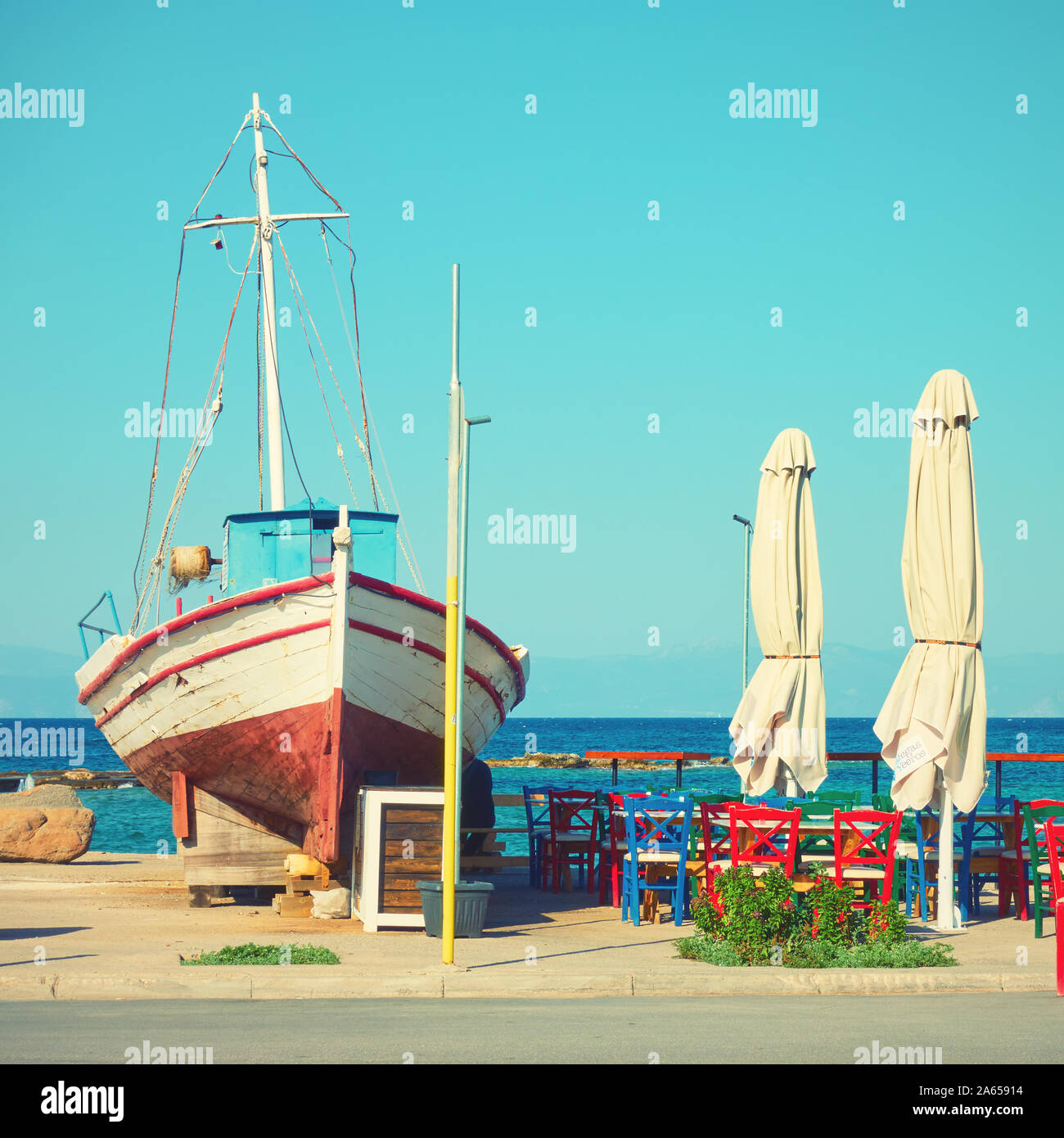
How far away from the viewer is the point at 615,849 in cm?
1322

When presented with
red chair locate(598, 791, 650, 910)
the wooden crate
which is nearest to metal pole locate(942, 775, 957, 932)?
red chair locate(598, 791, 650, 910)

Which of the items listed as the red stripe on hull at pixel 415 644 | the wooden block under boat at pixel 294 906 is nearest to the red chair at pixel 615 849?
the red stripe on hull at pixel 415 644

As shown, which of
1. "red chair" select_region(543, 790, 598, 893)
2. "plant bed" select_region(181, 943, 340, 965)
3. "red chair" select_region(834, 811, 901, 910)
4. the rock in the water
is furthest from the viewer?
the rock in the water

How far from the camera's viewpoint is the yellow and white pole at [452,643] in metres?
9.57

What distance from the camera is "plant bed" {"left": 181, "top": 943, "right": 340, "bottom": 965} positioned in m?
9.38

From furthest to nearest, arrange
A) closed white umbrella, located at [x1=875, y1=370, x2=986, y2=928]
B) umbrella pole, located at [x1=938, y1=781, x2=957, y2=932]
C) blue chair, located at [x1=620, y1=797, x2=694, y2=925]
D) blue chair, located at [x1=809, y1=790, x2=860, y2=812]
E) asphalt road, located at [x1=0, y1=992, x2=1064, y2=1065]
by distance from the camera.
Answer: blue chair, located at [x1=809, y1=790, x2=860, y2=812], blue chair, located at [x1=620, y1=797, x2=694, y2=925], umbrella pole, located at [x1=938, y1=781, x2=957, y2=932], closed white umbrella, located at [x1=875, y1=370, x2=986, y2=928], asphalt road, located at [x1=0, y1=992, x2=1064, y2=1065]

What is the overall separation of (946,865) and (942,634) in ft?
6.68

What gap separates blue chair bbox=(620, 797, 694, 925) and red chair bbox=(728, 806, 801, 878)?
771 mm

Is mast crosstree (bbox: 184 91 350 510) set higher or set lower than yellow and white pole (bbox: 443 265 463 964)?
higher

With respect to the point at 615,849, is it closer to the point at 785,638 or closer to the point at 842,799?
the point at 842,799

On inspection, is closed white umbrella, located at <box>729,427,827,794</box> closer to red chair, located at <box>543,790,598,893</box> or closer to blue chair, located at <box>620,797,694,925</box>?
blue chair, located at <box>620,797,694,925</box>

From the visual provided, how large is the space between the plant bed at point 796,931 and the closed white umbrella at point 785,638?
2164 millimetres

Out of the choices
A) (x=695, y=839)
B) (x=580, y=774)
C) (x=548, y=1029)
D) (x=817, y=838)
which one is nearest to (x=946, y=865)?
(x=817, y=838)
